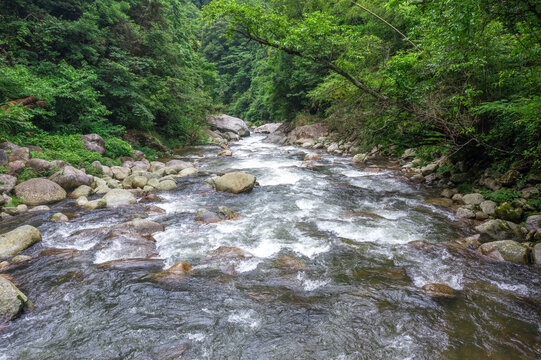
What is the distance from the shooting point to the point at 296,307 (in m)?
3.95

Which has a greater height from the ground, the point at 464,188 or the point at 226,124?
the point at 464,188

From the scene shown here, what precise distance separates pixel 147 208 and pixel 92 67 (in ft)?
34.1

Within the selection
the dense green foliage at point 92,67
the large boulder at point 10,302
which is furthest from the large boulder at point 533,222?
the dense green foliage at point 92,67

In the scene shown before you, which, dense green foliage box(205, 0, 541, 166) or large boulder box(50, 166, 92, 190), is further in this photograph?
large boulder box(50, 166, 92, 190)

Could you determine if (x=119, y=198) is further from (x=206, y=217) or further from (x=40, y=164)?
(x=40, y=164)

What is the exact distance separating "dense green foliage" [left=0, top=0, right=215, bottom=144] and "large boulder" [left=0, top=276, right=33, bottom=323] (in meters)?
7.58

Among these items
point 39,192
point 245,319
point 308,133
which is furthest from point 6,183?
point 308,133

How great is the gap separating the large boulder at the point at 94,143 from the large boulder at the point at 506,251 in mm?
13421

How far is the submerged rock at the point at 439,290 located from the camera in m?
4.14

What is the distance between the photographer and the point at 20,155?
29.4 ft

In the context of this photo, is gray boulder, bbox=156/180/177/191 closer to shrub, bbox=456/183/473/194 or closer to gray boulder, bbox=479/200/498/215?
gray boulder, bbox=479/200/498/215

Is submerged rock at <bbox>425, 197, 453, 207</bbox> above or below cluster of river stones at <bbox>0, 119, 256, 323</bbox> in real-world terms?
above

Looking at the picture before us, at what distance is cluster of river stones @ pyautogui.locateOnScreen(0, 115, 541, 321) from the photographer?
4.90m

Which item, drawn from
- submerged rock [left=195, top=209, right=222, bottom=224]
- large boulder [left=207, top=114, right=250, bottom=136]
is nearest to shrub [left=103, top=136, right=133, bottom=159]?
submerged rock [left=195, top=209, right=222, bottom=224]
